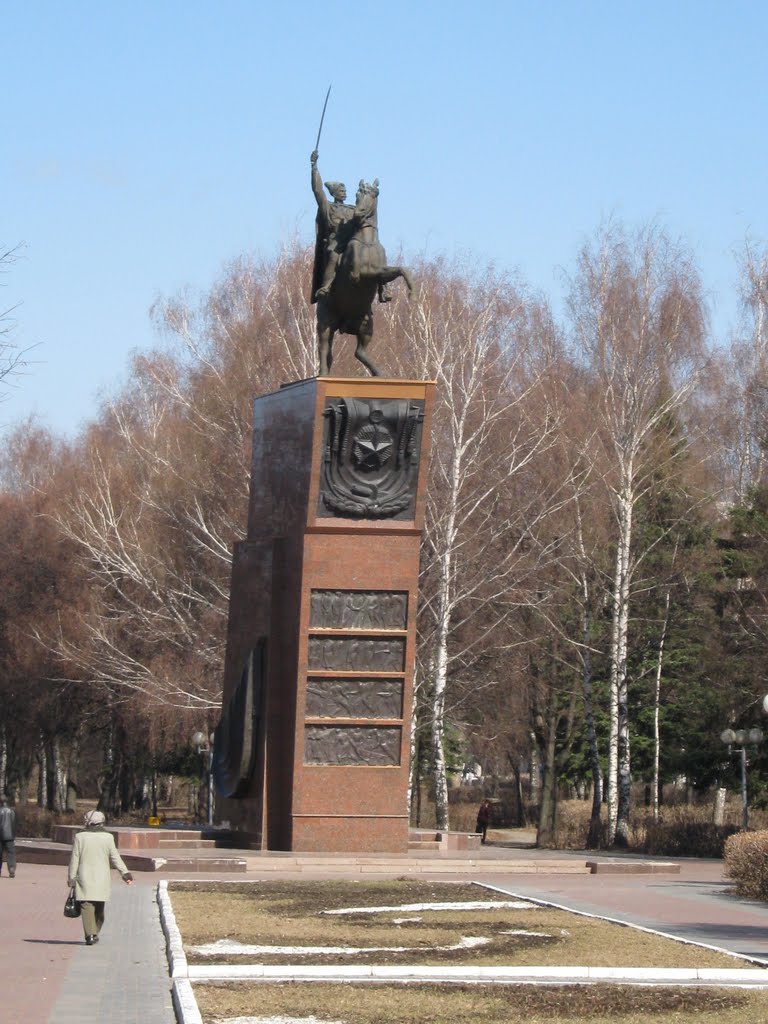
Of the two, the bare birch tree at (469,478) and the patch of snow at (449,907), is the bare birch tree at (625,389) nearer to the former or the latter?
the bare birch tree at (469,478)

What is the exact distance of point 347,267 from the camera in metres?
21.5

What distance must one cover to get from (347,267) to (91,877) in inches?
423

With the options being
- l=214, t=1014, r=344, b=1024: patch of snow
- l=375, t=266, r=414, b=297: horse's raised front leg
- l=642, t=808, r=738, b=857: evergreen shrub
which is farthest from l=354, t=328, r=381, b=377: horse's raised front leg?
l=214, t=1014, r=344, b=1024: patch of snow

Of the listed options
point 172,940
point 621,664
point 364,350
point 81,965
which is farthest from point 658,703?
point 81,965

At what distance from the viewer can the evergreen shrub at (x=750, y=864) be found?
1847cm

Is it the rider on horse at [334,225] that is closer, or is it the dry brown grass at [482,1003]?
the dry brown grass at [482,1003]

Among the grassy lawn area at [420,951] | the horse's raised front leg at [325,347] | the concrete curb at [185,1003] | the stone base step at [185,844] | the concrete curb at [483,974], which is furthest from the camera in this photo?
the stone base step at [185,844]

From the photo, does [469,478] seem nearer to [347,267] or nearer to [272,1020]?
[347,267]

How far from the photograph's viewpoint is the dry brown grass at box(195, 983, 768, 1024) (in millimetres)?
9172

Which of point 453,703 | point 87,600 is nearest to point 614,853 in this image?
point 453,703

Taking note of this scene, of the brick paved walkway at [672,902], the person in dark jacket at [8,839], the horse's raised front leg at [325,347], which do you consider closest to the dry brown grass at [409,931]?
the brick paved walkway at [672,902]

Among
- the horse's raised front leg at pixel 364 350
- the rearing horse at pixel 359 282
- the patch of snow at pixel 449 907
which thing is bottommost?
the patch of snow at pixel 449 907

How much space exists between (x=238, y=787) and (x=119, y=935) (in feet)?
26.8

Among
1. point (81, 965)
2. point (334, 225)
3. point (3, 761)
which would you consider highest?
point (334, 225)
